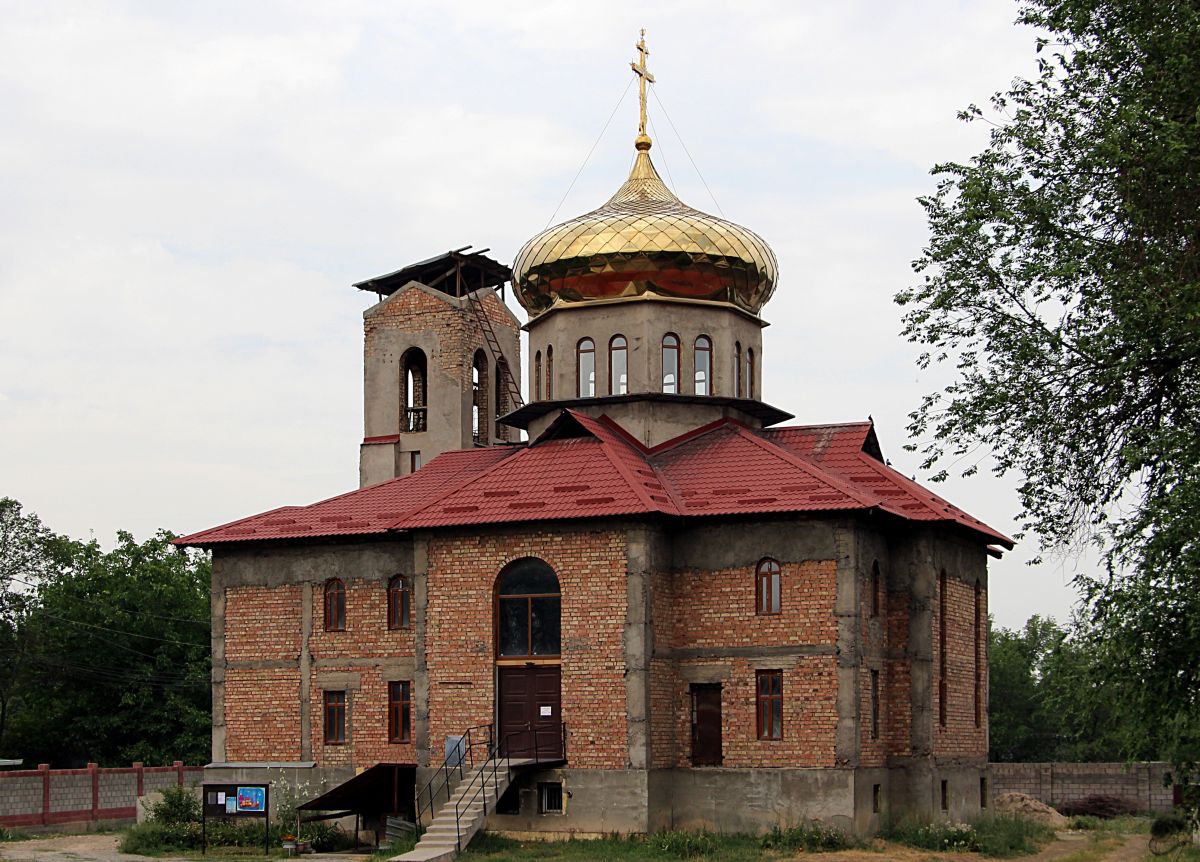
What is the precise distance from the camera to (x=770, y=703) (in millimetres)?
29328

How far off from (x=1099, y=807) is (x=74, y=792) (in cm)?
2288

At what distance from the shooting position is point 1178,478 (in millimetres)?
18344

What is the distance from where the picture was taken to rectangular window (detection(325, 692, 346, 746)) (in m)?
32.4

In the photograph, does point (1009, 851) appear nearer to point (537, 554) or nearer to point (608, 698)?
point (608, 698)

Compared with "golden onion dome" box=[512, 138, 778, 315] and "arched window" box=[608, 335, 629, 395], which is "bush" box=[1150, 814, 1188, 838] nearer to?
"arched window" box=[608, 335, 629, 395]

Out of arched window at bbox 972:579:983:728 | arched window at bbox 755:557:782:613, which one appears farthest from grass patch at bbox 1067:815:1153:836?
arched window at bbox 755:557:782:613

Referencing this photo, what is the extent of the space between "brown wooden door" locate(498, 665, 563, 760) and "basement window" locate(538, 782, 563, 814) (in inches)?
19.2

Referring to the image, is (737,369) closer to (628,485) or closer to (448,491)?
(628,485)

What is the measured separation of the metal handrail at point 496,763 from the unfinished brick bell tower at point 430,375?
1092cm

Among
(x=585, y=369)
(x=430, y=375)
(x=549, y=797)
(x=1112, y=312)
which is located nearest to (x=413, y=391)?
(x=430, y=375)

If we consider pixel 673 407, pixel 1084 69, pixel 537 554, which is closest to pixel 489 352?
pixel 673 407

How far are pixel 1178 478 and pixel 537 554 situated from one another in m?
13.8

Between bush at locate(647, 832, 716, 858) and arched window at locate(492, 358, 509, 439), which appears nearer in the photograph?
bush at locate(647, 832, 716, 858)

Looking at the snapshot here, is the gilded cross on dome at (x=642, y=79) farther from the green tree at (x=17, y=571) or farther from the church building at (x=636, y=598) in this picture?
the green tree at (x=17, y=571)
